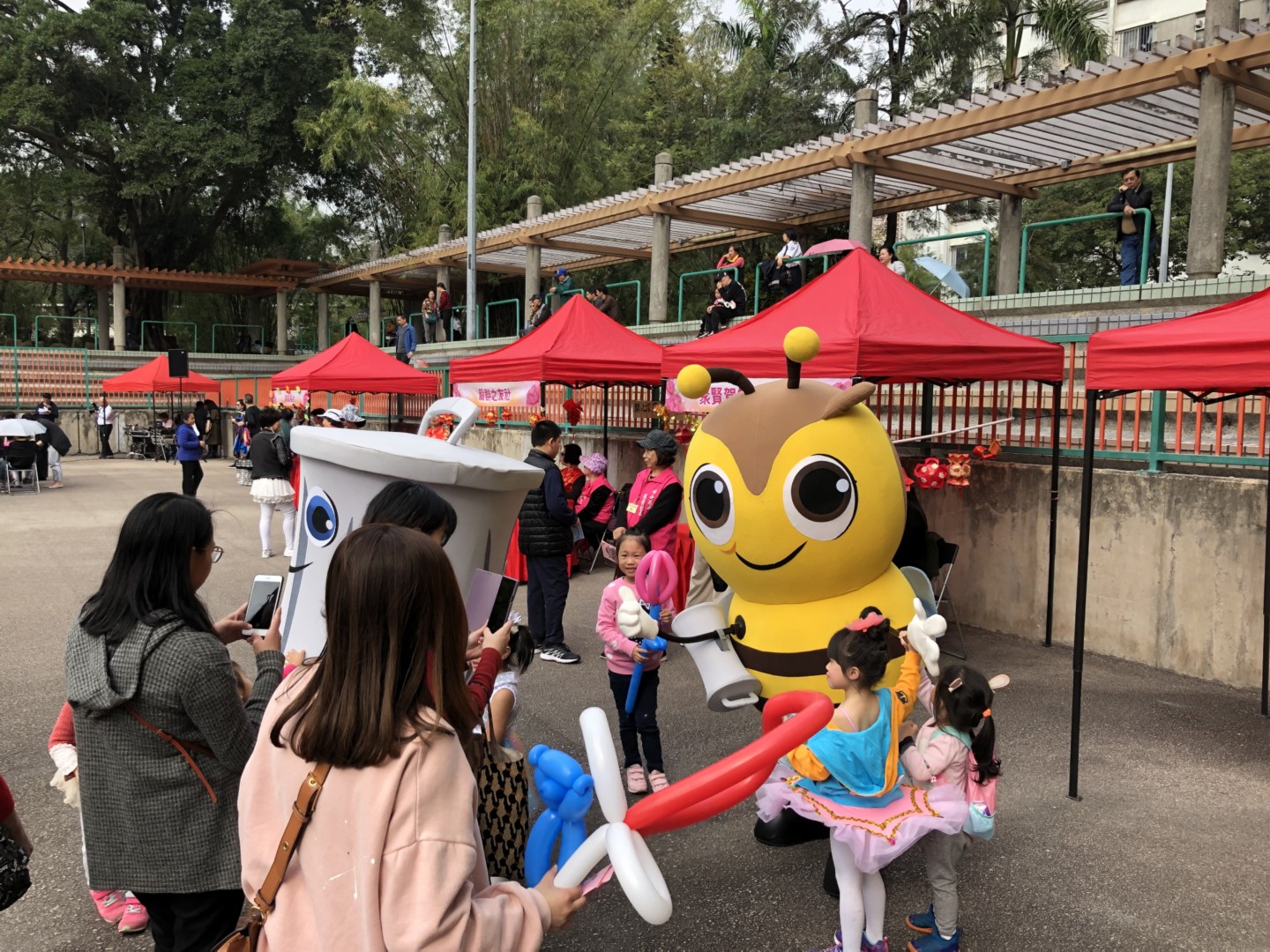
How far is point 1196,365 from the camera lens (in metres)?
3.91

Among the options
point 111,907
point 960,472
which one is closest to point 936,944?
point 111,907

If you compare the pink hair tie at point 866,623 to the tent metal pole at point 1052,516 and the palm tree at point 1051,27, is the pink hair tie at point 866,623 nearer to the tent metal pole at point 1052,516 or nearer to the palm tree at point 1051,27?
the tent metal pole at point 1052,516

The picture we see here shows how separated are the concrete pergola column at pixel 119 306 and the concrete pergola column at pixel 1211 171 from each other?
2723 cm

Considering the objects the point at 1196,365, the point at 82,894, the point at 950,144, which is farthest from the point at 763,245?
the point at 82,894

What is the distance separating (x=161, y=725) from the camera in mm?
2221

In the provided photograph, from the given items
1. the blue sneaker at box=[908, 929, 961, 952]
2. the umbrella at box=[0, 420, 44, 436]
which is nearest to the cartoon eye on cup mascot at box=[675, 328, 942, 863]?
the blue sneaker at box=[908, 929, 961, 952]

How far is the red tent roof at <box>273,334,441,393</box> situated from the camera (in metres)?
12.1

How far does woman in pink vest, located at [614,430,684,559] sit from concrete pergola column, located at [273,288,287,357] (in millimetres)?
25754

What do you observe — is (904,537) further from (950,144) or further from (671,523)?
(950,144)

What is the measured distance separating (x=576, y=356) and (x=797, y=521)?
17.6ft

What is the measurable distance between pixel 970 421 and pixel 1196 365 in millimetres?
3891

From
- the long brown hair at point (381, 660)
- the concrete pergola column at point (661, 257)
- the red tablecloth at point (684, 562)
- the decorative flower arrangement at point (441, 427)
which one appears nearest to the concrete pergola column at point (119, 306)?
the concrete pergola column at point (661, 257)

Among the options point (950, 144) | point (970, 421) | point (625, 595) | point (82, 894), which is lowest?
point (82, 894)

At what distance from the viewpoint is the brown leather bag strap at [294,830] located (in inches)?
58.9
